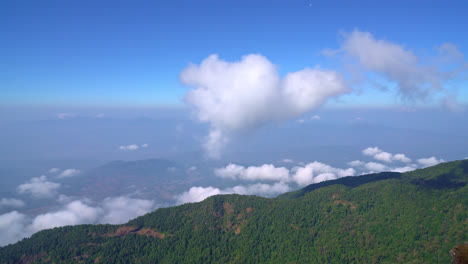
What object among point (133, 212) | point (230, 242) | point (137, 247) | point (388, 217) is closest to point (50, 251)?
point (137, 247)

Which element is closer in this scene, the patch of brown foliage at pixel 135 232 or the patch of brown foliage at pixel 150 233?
the patch of brown foliage at pixel 150 233

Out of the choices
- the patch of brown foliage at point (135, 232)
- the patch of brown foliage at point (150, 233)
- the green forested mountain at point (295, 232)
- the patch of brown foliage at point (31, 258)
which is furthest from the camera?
the patch of brown foliage at point (135, 232)

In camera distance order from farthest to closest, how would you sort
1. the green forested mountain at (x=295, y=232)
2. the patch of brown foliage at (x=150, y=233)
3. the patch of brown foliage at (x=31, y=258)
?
1. the patch of brown foliage at (x=150, y=233)
2. the patch of brown foliage at (x=31, y=258)
3. the green forested mountain at (x=295, y=232)

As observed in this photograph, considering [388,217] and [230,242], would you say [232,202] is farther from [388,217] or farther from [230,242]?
[388,217]

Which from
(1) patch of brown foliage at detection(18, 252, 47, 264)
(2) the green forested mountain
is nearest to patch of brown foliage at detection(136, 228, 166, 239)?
(2) the green forested mountain

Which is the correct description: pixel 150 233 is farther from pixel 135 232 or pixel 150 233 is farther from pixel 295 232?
pixel 295 232

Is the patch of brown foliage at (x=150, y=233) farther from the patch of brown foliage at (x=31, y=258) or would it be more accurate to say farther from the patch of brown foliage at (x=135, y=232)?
the patch of brown foliage at (x=31, y=258)

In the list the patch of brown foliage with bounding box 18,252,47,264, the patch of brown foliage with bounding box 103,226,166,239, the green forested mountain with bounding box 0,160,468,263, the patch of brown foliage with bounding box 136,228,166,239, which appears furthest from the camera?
the patch of brown foliage with bounding box 103,226,166,239

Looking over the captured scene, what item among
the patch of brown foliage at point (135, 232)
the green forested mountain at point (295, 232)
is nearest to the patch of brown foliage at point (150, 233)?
the patch of brown foliage at point (135, 232)

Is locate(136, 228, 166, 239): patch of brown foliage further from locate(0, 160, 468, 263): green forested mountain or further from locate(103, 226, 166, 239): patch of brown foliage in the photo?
locate(0, 160, 468, 263): green forested mountain
